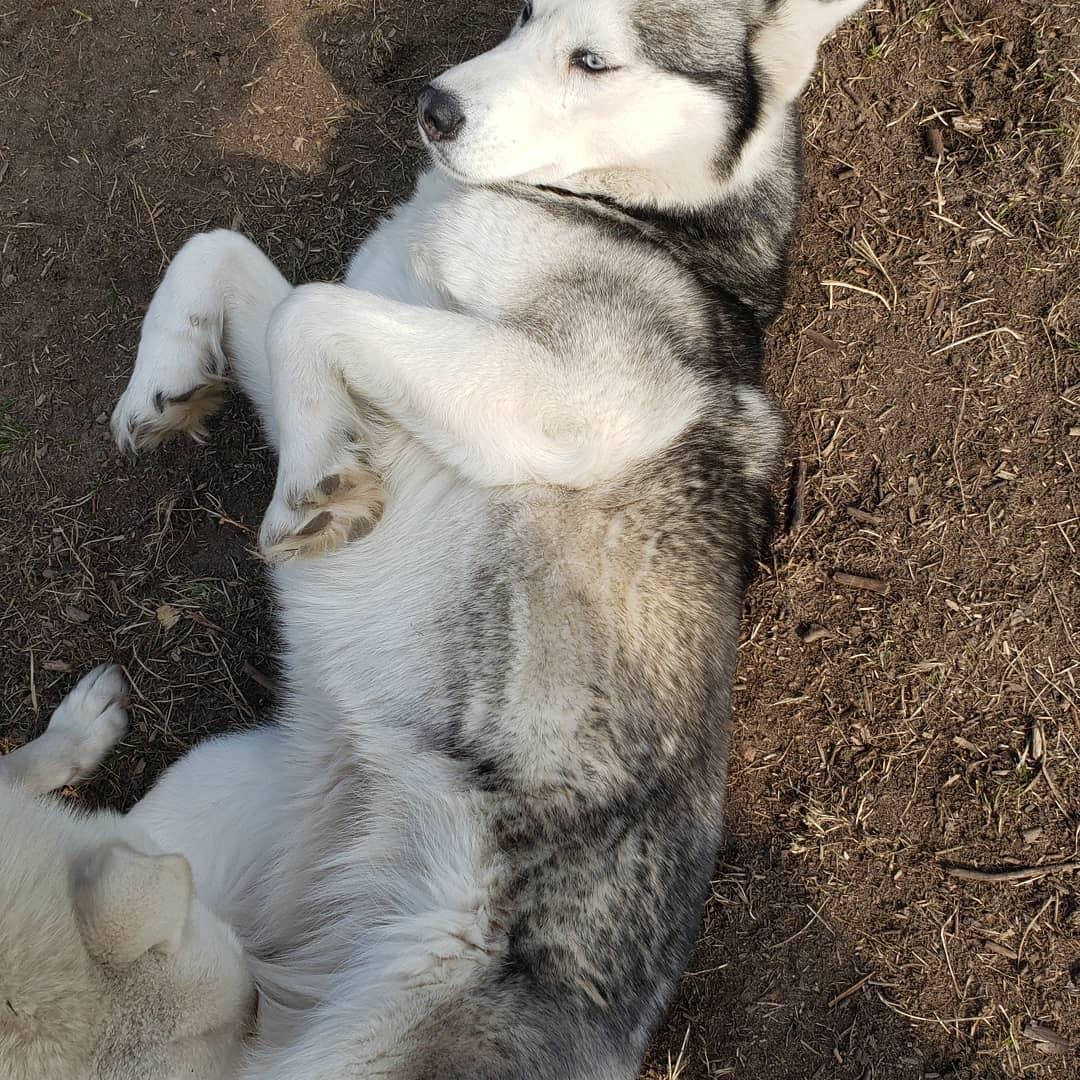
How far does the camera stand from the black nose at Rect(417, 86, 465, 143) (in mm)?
2828

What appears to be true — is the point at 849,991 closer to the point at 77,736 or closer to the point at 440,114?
the point at 77,736

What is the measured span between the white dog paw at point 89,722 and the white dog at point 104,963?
76 centimetres

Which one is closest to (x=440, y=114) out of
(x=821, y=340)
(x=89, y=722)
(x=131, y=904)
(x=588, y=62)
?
(x=588, y=62)

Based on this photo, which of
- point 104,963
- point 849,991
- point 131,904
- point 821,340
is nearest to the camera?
point 131,904

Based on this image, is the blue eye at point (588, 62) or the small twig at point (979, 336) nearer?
the blue eye at point (588, 62)

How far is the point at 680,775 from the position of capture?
2.78 meters

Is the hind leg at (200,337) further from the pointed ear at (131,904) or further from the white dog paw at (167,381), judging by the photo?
the pointed ear at (131,904)

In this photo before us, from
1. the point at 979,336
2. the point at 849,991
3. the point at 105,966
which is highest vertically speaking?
the point at 105,966

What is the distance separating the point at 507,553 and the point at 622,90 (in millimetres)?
1554

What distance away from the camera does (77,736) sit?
3363 millimetres

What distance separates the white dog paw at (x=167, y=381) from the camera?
3.09 m

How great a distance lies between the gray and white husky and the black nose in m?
0.01

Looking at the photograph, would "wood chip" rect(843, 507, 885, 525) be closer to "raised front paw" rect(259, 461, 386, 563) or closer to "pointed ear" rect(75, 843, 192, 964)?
"raised front paw" rect(259, 461, 386, 563)

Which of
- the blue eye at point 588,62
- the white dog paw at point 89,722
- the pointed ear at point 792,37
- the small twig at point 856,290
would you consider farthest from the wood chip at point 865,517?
the white dog paw at point 89,722
